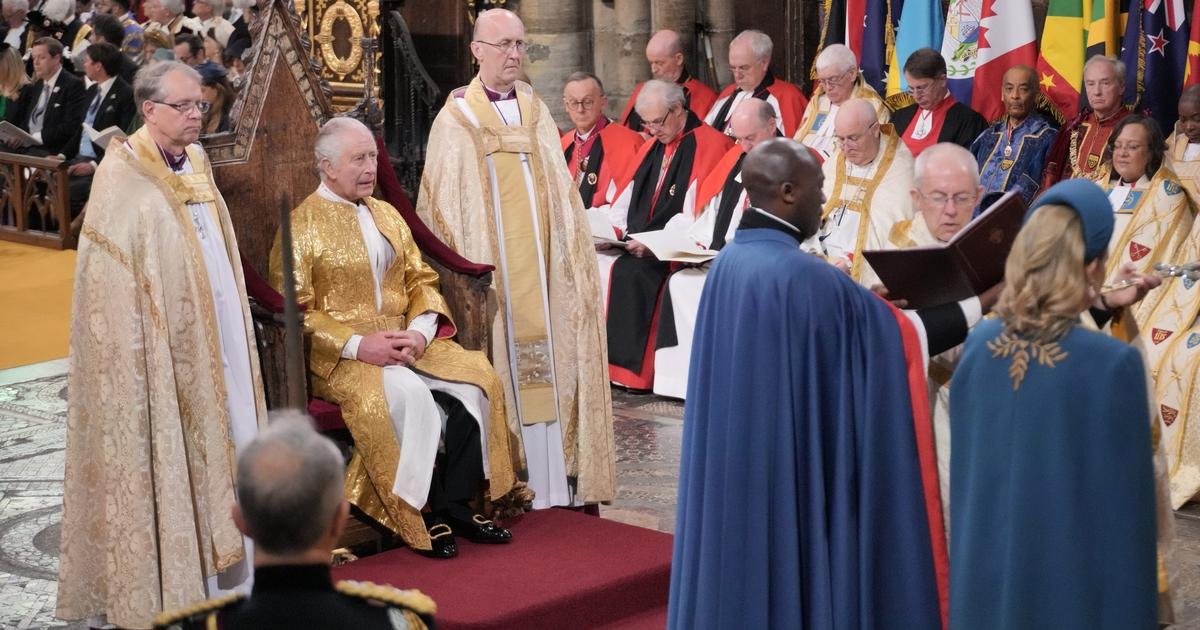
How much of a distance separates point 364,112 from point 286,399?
1.33m

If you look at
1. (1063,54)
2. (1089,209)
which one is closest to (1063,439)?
(1089,209)

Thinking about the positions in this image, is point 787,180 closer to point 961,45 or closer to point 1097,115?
point 1097,115

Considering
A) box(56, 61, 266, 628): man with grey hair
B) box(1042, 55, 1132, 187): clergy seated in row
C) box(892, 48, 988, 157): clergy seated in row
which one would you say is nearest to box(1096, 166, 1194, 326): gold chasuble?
box(1042, 55, 1132, 187): clergy seated in row

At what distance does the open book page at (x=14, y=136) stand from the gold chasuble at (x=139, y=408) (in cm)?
712

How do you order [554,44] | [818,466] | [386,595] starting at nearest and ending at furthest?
1. [386,595]
2. [818,466]
3. [554,44]

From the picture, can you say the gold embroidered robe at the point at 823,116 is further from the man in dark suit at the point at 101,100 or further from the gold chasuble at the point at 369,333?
the man in dark suit at the point at 101,100

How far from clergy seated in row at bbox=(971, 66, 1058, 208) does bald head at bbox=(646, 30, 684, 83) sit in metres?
2.55

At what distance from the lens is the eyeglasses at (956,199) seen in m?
4.85

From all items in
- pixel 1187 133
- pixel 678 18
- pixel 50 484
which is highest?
pixel 678 18

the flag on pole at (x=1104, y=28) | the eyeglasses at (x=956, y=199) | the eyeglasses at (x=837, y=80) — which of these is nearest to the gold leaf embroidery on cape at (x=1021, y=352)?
the eyeglasses at (x=956, y=199)

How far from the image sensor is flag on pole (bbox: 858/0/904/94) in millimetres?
10258

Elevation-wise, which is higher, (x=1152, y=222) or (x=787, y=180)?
(x=787, y=180)

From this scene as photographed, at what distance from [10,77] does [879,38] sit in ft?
21.6

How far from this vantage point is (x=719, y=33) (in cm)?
1137
